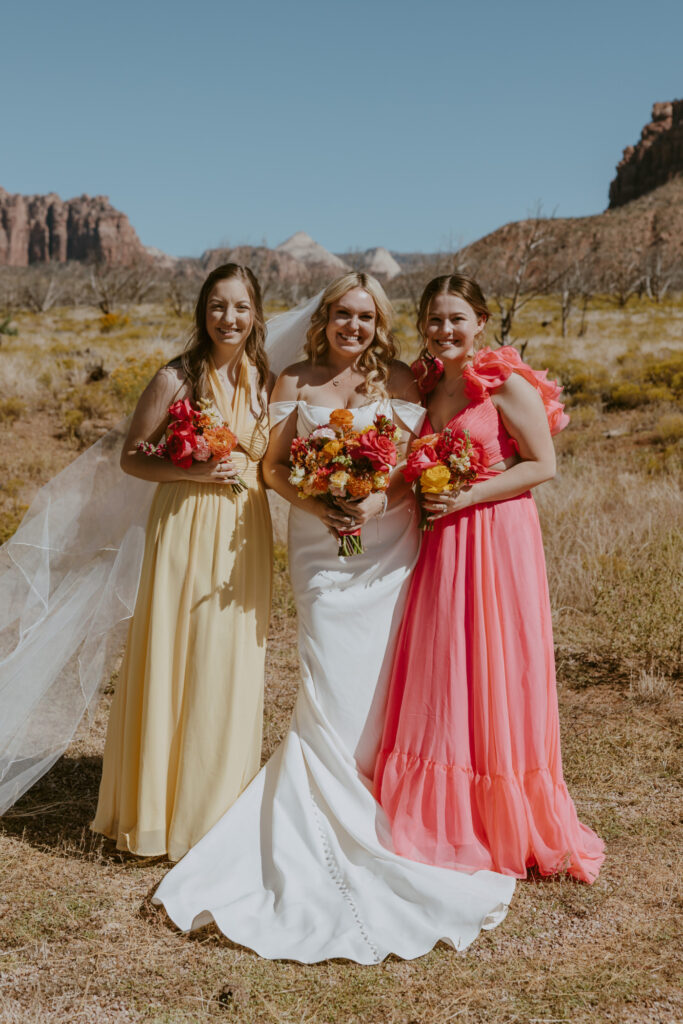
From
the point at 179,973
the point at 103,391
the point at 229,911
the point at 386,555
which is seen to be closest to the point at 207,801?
the point at 229,911

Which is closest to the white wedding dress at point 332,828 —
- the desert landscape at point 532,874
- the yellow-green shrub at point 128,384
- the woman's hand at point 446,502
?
the desert landscape at point 532,874

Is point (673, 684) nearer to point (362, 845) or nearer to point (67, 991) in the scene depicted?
point (362, 845)

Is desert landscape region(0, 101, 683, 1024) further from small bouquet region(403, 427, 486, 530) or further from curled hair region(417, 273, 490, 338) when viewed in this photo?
small bouquet region(403, 427, 486, 530)

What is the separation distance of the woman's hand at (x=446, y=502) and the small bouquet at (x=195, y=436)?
2.89 feet

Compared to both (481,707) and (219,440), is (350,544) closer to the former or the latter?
(219,440)

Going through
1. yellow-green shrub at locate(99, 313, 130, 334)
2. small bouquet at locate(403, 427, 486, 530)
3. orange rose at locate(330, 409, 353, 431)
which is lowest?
small bouquet at locate(403, 427, 486, 530)

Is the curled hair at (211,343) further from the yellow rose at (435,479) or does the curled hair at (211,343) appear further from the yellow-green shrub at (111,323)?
the yellow-green shrub at (111,323)

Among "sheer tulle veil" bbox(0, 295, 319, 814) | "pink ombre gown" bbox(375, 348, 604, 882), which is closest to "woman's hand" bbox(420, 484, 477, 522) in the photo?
"pink ombre gown" bbox(375, 348, 604, 882)

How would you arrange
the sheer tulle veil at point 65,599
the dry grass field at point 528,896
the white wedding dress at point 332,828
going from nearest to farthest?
the dry grass field at point 528,896 < the white wedding dress at point 332,828 < the sheer tulle veil at point 65,599

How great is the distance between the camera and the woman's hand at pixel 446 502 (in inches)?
138

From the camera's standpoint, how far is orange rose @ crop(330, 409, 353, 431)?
3.46m

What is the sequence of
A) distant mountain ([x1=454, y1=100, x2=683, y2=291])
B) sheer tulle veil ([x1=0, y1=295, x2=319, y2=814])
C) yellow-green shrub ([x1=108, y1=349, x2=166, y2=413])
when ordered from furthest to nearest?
distant mountain ([x1=454, y1=100, x2=683, y2=291]), yellow-green shrub ([x1=108, y1=349, x2=166, y2=413]), sheer tulle veil ([x1=0, y1=295, x2=319, y2=814])

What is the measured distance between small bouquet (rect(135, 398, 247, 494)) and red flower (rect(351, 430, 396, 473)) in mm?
566

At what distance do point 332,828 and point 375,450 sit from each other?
5.27ft
